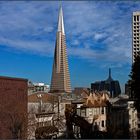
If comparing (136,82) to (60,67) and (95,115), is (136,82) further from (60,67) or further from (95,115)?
(60,67)

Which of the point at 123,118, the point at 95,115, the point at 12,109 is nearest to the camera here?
the point at 12,109

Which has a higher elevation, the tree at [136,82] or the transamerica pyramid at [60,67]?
the transamerica pyramid at [60,67]

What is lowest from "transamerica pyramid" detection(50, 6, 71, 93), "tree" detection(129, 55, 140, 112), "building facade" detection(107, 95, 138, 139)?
"building facade" detection(107, 95, 138, 139)

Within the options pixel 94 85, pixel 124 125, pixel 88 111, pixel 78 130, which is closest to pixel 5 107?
pixel 78 130

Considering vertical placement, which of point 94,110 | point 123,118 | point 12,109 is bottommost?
point 123,118

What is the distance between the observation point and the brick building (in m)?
46.4

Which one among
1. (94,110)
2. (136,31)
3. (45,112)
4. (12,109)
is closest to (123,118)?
(94,110)

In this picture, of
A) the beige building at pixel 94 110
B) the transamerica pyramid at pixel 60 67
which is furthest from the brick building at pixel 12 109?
the transamerica pyramid at pixel 60 67

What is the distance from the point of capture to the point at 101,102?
230 feet

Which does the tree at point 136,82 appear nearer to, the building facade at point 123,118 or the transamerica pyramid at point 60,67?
the building facade at point 123,118

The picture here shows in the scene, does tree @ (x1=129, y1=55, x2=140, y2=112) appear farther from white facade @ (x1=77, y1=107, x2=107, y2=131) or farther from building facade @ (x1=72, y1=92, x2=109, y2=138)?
white facade @ (x1=77, y1=107, x2=107, y2=131)

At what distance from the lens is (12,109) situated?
48.3 meters

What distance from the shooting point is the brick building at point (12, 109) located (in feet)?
152

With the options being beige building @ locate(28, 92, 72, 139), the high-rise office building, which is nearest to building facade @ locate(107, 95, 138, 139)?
beige building @ locate(28, 92, 72, 139)
